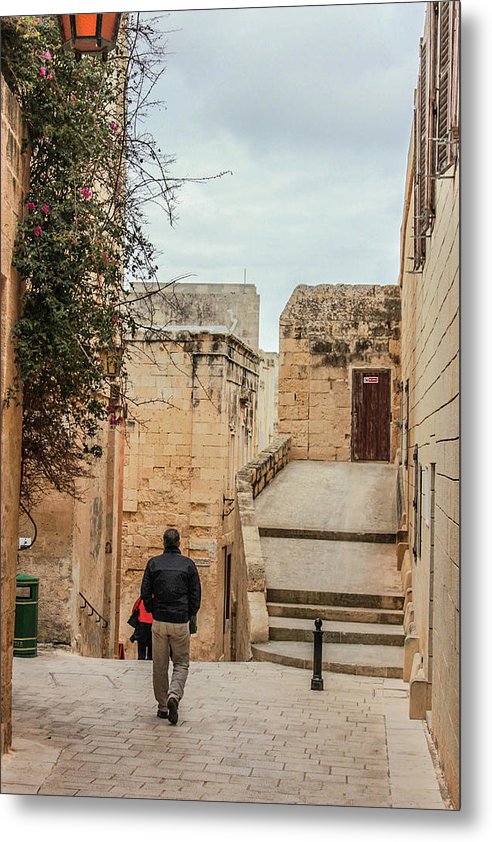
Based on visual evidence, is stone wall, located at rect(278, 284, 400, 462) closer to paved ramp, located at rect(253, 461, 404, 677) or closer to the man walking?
paved ramp, located at rect(253, 461, 404, 677)

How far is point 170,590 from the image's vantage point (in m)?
6.54

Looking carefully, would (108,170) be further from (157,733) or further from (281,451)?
(281,451)

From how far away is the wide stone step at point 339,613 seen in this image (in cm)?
930

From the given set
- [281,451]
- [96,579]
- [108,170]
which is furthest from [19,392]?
[281,451]

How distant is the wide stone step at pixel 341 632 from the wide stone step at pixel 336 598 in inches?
10.3

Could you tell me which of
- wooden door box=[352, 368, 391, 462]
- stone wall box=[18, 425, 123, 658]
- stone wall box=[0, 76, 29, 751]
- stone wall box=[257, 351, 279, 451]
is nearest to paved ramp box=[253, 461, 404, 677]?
stone wall box=[18, 425, 123, 658]

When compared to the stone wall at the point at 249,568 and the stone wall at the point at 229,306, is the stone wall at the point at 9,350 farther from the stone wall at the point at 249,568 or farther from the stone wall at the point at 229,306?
the stone wall at the point at 229,306

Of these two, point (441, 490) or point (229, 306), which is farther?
point (229, 306)

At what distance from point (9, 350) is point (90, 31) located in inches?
67.4

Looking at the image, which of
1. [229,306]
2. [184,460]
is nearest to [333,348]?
[184,460]

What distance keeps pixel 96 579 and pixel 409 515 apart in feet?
10.4

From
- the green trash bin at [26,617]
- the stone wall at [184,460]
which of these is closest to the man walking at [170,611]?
the green trash bin at [26,617]

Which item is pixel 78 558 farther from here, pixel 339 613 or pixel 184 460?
pixel 184 460

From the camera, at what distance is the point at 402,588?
9.62 m
